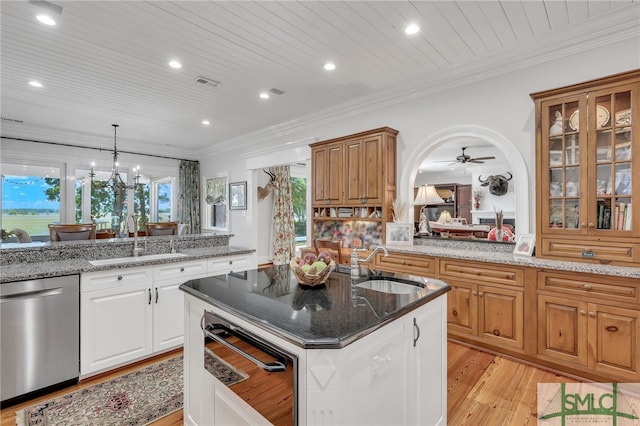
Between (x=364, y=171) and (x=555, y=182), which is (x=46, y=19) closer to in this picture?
(x=364, y=171)

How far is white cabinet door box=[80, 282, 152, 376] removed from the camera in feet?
7.95

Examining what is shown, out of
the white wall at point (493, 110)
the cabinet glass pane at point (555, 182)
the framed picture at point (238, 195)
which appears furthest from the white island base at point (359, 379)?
the framed picture at point (238, 195)

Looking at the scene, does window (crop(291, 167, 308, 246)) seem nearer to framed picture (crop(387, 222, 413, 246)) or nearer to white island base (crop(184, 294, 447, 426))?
framed picture (crop(387, 222, 413, 246))

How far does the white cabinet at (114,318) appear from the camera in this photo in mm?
2420

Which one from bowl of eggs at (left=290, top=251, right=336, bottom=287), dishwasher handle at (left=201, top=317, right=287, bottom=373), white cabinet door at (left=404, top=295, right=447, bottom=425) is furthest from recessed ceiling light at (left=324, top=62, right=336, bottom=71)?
dishwasher handle at (left=201, top=317, right=287, bottom=373)

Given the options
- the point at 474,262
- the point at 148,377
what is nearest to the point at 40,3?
the point at 148,377

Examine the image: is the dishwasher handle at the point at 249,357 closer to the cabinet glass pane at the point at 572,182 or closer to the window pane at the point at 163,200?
the cabinet glass pane at the point at 572,182

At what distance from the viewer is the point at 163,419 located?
2021 millimetres

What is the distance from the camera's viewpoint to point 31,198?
5.81m

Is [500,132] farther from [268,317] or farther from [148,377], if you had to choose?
[148,377]

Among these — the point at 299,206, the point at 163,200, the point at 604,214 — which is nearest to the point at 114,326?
the point at 604,214

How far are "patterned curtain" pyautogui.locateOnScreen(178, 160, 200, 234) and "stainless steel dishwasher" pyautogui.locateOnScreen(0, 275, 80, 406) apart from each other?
5.29 metres

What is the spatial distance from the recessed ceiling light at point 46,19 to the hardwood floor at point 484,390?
289 cm

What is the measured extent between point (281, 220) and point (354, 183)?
145 inches
